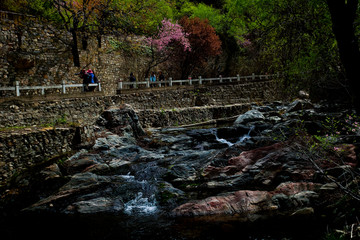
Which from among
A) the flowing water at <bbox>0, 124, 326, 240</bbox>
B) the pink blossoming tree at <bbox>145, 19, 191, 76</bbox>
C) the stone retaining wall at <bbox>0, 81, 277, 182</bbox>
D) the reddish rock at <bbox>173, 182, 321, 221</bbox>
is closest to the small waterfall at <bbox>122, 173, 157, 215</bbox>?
the flowing water at <bbox>0, 124, 326, 240</bbox>

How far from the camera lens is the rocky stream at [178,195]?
19.2ft

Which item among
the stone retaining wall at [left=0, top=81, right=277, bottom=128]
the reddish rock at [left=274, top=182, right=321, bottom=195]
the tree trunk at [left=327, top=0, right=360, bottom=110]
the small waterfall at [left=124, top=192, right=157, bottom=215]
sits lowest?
the small waterfall at [left=124, top=192, right=157, bottom=215]

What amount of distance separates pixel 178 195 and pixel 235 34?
3100 cm

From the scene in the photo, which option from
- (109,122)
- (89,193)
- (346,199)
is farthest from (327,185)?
(109,122)

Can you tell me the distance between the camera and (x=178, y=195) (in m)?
7.79

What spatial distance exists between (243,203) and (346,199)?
2.19 meters

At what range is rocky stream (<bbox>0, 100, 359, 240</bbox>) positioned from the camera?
5.87 m

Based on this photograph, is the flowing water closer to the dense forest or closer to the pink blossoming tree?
the dense forest

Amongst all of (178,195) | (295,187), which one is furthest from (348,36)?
(178,195)

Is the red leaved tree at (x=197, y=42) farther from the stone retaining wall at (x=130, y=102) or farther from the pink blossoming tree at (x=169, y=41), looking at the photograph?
the stone retaining wall at (x=130, y=102)

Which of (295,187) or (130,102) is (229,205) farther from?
(130,102)

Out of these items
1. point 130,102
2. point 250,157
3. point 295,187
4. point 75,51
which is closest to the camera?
point 295,187

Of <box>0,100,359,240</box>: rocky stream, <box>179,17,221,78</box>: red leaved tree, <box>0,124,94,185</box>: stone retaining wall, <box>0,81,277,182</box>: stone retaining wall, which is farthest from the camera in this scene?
<box>179,17,221,78</box>: red leaved tree

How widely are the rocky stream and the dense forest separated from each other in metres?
2.07
